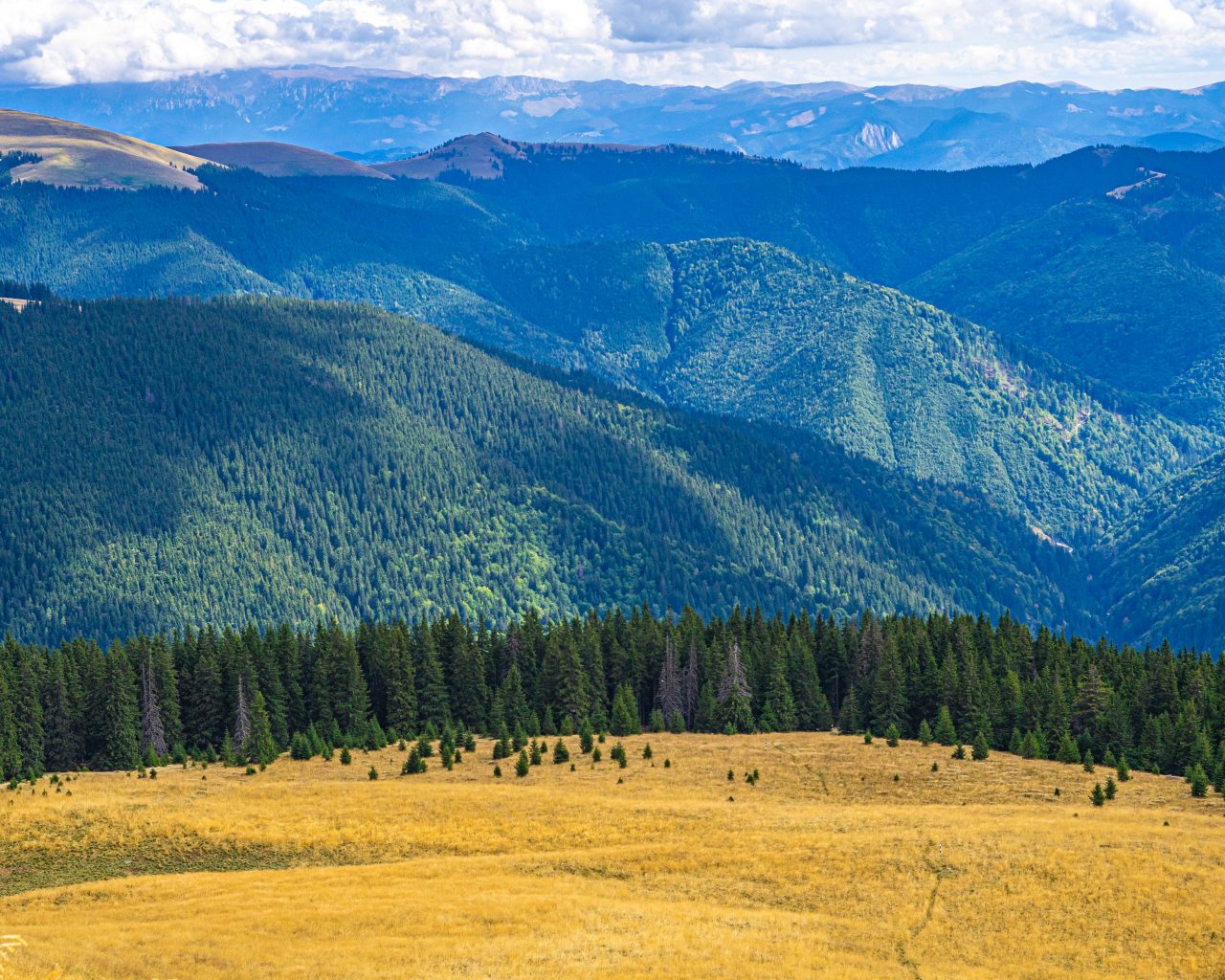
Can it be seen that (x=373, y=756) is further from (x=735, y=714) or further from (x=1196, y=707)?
(x=1196, y=707)

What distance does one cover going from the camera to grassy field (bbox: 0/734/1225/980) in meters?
77.2

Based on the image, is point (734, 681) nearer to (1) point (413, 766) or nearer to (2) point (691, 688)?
(2) point (691, 688)

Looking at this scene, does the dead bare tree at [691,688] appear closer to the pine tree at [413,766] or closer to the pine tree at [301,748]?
the pine tree at [413,766]

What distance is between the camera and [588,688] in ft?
555

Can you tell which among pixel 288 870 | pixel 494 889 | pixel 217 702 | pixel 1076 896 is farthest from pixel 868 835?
pixel 217 702

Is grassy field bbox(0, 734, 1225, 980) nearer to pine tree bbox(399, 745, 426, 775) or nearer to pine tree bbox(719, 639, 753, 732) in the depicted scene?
pine tree bbox(399, 745, 426, 775)

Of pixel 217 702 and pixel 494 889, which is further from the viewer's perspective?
pixel 217 702

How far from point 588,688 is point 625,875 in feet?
246

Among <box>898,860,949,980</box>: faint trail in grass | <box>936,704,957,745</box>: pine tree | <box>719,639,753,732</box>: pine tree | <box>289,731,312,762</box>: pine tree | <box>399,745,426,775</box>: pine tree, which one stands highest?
<box>719,639,753,732</box>: pine tree

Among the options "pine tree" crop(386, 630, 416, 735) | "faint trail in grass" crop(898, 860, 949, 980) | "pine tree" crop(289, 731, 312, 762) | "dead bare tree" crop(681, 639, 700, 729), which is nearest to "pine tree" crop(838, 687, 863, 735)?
"dead bare tree" crop(681, 639, 700, 729)

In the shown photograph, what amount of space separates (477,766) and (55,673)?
170 ft

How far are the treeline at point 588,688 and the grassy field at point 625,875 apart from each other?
19240mm

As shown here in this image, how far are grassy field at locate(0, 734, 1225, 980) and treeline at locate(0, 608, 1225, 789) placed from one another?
19.2 metres

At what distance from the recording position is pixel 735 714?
159m
